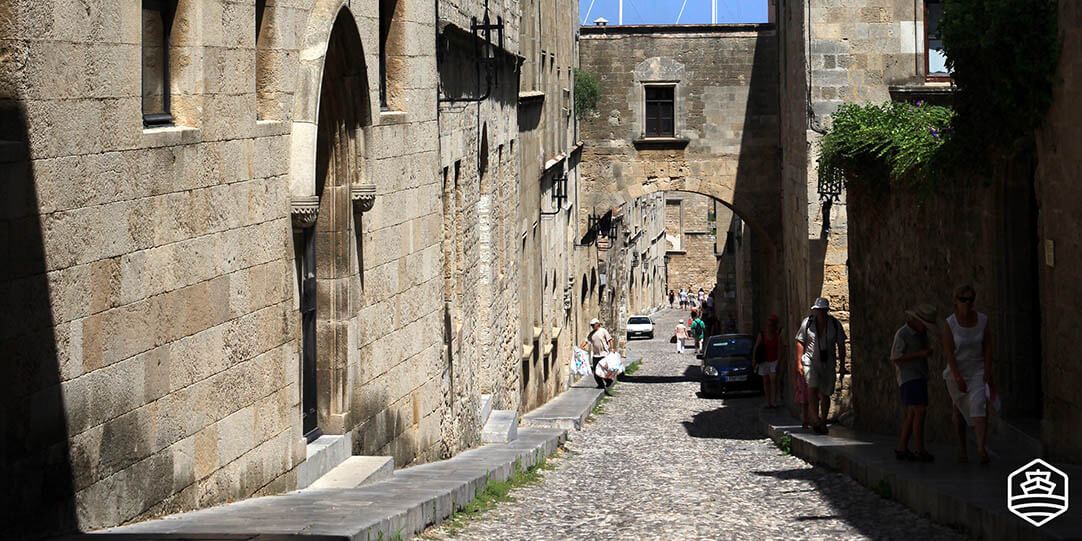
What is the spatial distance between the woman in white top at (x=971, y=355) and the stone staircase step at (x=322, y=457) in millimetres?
4214

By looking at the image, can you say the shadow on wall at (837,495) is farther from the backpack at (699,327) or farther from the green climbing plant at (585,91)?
the backpack at (699,327)

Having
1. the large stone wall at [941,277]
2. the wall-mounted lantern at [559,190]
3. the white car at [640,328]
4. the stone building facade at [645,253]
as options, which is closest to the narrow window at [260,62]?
the large stone wall at [941,277]

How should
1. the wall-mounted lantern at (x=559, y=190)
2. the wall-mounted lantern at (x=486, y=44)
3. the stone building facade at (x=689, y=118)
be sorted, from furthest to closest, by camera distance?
1. the stone building facade at (x=689, y=118)
2. the wall-mounted lantern at (x=559, y=190)
3. the wall-mounted lantern at (x=486, y=44)

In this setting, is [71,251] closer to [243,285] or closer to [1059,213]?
[243,285]

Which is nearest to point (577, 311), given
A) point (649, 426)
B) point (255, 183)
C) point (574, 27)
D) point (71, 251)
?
point (574, 27)

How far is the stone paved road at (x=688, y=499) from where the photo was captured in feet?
28.7

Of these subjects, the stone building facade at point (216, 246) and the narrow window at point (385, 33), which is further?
the narrow window at point (385, 33)

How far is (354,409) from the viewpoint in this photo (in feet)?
32.0

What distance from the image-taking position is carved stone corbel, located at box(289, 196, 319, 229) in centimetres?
833

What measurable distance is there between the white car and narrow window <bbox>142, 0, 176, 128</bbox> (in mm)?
47100

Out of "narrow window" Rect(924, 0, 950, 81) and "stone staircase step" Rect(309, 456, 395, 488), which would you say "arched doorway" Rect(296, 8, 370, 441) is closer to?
"stone staircase step" Rect(309, 456, 395, 488)

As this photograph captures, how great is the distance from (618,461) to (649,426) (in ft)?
20.1

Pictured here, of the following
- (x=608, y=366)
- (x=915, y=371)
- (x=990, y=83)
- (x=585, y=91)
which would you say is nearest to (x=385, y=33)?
(x=990, y=83)

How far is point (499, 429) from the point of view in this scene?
51.1 feet
